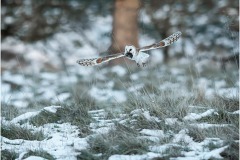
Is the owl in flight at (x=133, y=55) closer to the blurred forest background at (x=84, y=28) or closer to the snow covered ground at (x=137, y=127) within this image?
the snow covered ground at (x=137, y=127)

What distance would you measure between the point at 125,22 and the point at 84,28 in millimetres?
2362

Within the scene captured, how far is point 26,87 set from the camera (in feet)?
30.0

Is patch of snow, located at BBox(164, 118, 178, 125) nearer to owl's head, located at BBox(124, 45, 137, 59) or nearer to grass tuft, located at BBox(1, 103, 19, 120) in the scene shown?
owl's head, located at BBox(124, 45, 137, 59)

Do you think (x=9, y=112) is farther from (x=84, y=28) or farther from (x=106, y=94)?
(x=84, y=28)

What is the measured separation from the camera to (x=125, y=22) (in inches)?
445

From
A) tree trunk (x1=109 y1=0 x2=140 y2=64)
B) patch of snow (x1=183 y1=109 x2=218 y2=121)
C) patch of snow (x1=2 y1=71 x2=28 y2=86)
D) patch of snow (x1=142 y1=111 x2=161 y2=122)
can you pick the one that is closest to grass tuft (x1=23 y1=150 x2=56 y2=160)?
patch of snow (x1=142 y1=111 x2=161 y2=122)

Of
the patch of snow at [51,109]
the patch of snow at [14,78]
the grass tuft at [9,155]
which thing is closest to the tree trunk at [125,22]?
the patch of snow at [14,78]

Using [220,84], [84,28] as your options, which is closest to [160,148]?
[220,84]

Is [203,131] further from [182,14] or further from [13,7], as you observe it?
[13,7]

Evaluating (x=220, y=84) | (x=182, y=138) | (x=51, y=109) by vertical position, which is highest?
(x=220, y=84)

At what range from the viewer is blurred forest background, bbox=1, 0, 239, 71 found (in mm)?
12617

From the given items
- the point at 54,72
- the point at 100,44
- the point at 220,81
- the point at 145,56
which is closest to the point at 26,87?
the point at 54,72

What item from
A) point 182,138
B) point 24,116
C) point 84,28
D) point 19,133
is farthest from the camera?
point 84,28

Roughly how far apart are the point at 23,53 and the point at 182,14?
13.6 ft
